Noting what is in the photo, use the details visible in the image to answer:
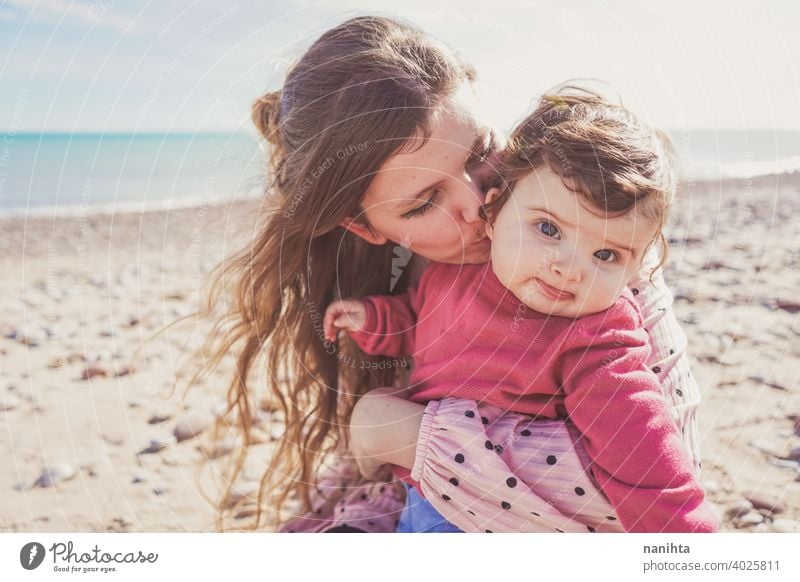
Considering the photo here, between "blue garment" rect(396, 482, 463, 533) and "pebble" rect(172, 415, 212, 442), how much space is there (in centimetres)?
80

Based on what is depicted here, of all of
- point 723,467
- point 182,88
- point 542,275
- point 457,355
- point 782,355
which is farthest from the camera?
point 182,88

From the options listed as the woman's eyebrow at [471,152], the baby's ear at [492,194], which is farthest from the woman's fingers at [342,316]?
the baby's ear at [492,194]

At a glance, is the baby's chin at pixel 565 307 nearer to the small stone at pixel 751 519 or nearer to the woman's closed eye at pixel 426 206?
the woman's closed eye at pixel 426 206

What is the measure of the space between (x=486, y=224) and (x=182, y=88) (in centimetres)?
159

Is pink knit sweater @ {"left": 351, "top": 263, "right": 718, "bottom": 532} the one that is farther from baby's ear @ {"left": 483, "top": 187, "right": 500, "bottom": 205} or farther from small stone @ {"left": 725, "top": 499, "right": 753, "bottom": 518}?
small stone @ {"left": 725, "top": 499, "right": 753, "bottom": 518}

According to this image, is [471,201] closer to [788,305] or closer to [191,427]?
[191,427]

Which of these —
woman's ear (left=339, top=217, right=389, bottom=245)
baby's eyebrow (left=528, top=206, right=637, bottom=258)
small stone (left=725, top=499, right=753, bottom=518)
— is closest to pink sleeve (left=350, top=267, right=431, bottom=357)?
woman's ear (left=339, top=217, right=389, bottom=245)

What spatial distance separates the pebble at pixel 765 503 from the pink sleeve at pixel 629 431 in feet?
1.82

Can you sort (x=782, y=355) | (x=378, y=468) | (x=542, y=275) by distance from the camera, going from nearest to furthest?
(x=542, y=275) < (x=378, y=468) < (x=782, y=355)

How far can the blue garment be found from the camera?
4.48ft

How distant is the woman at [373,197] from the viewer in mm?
1266

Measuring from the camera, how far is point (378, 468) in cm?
151
